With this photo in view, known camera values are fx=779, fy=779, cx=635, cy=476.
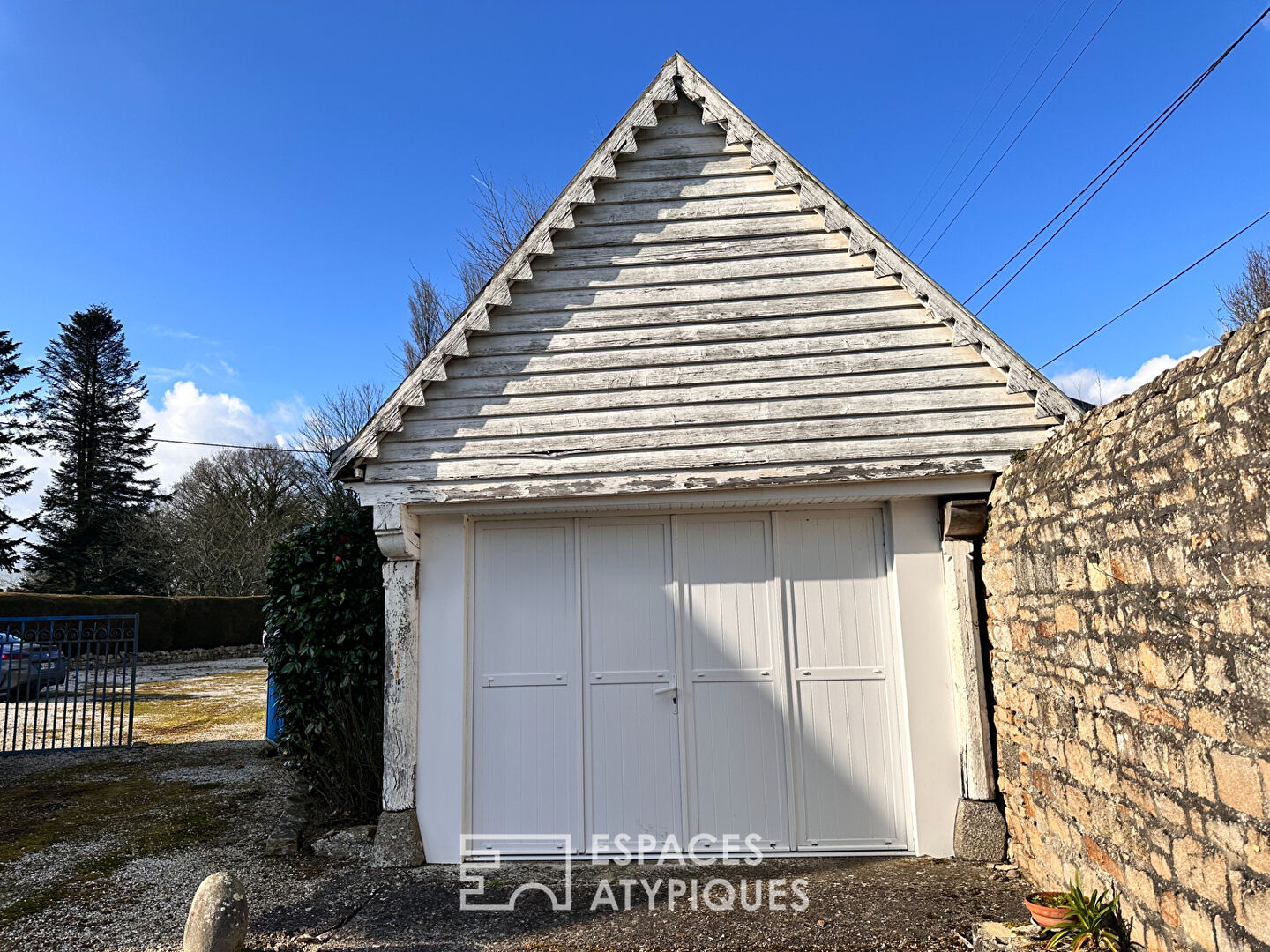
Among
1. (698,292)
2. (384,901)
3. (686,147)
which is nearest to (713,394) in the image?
(698,292)

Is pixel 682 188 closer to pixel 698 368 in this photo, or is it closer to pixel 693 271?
pixel 693 271

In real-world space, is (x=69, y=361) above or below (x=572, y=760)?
above

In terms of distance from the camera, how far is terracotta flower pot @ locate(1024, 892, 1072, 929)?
11.8 ft

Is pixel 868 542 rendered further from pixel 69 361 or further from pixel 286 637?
pixel 69 361

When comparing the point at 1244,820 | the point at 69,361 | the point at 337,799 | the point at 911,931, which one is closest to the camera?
the point at 1244,820

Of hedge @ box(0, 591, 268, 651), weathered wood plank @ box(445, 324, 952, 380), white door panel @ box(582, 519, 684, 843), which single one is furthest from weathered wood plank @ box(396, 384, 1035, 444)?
hedge @ box(0, 591, 268, 651)

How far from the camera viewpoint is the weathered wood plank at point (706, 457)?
17.2 feet

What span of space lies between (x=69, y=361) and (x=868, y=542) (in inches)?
1424

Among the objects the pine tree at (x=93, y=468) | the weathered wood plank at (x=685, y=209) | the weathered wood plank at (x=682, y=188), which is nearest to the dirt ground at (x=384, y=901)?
the weathered wood plank at (x=685, y=209)

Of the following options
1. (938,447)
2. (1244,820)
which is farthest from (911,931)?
(938,447)

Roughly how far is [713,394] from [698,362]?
0.27 metres

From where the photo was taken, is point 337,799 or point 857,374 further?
point 337,799

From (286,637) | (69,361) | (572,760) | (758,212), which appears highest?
(69,361)

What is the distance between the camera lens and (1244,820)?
276 cm
